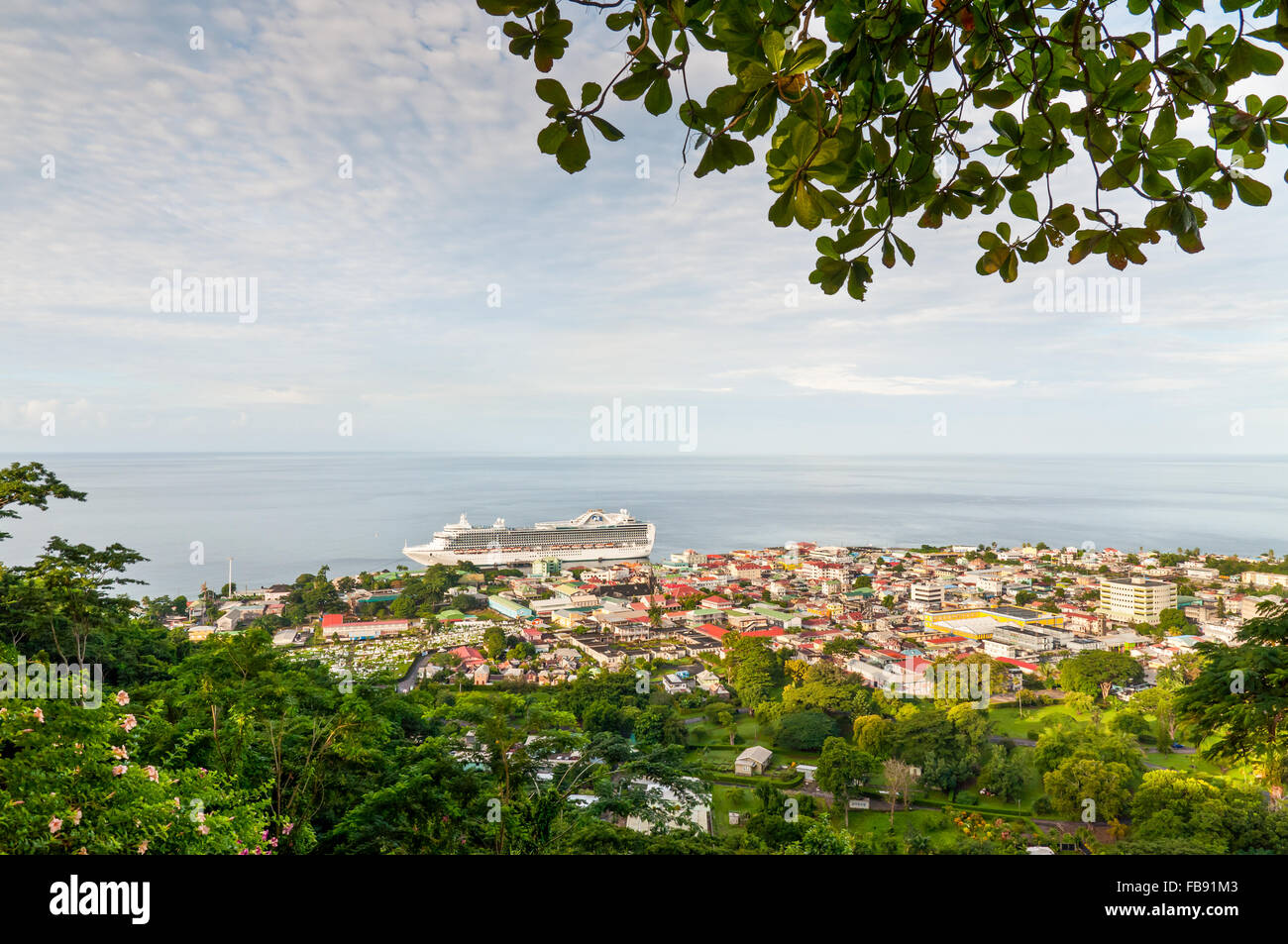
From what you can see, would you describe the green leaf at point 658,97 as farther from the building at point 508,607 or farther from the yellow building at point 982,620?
the building at point 508,607

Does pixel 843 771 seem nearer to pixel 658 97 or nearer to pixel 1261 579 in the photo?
pixel 658 97

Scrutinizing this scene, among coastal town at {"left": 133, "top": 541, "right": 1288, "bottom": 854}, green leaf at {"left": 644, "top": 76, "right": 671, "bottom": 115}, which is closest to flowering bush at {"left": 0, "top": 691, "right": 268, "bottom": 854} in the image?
coastal town at {"left": 133, "top": 541, "right": 1288, "bottom": 854}

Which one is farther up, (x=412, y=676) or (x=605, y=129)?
(x=605, y=129)

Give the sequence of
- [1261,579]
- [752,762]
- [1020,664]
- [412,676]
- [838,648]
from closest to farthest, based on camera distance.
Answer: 1. [752,762]
2. [412,676]
3. [1020,664]
4. [838,648]
5. [1261,579]

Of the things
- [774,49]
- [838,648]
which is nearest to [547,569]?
[838,648]

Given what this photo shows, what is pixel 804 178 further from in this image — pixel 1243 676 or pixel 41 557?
pixel 41 557
